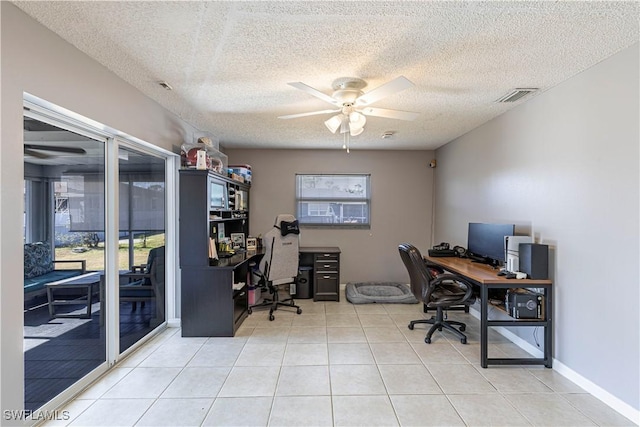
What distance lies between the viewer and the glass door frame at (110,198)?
205 cm

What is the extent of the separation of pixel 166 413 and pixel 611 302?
3231 mm

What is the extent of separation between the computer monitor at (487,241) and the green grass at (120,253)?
3.78m

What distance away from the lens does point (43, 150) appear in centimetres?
208

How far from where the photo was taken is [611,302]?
216cm

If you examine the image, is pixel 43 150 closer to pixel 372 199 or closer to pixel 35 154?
pixel 35 154

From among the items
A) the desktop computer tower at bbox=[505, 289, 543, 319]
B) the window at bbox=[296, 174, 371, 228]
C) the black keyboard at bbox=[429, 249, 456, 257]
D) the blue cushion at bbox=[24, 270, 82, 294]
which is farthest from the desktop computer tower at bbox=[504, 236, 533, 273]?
the blue cushion at bbox=[24, 270, 82, 294]

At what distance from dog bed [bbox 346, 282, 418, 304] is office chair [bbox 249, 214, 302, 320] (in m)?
1.04

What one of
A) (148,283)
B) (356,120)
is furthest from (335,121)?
(148,283)

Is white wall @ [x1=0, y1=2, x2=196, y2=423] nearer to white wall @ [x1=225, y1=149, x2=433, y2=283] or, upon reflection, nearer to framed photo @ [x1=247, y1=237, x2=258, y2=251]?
framed photo @ [x1=247, y1=237, x2=258, y2=251]

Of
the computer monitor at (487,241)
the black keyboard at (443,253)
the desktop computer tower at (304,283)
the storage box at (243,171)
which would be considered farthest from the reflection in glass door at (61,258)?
the computer monitor at (487,241)

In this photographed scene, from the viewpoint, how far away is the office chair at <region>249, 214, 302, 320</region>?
394cm

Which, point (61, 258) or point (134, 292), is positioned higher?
point (61, 258)

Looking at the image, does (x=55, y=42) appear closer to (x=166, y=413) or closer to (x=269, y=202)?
(x=166, y=413)

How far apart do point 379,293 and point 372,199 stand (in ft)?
5.40
